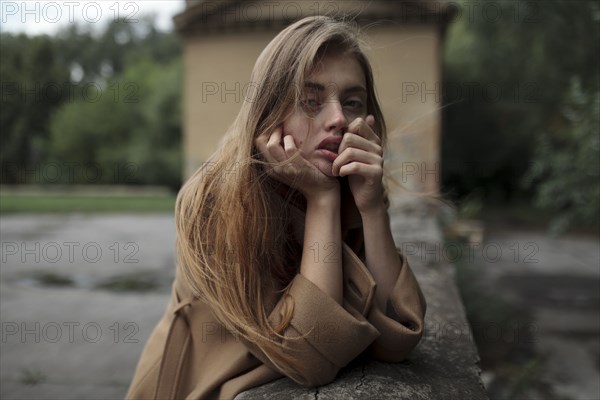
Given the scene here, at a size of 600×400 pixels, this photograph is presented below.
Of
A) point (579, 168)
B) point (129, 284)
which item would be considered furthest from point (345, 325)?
point (129, 284)

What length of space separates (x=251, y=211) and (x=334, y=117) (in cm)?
33

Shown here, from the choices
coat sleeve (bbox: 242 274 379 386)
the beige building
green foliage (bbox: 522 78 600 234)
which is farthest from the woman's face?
the beige building

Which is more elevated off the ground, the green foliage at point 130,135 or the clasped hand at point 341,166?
the clasped hand at point 341,166

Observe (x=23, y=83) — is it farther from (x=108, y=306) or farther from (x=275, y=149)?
(x=275, y=149)

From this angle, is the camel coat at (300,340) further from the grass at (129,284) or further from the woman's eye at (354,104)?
the grass at (129,284)

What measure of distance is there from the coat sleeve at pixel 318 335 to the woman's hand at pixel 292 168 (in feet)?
0.82

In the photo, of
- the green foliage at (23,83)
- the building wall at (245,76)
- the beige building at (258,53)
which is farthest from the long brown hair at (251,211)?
the building wall at (245,76)

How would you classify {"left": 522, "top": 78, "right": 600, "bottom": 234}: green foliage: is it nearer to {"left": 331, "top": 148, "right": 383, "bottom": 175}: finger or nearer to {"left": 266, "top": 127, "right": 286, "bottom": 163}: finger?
{"left": 331, "top": 148, "right": 383, "bottom": 175}: finger

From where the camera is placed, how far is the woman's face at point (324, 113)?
1.33m

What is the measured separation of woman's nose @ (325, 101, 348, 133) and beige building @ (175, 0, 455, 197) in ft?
24.2

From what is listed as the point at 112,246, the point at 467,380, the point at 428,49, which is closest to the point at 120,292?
the point at 112,246

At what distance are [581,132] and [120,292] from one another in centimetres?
505

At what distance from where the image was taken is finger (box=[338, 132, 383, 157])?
1.29 metres

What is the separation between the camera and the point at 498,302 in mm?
4633
